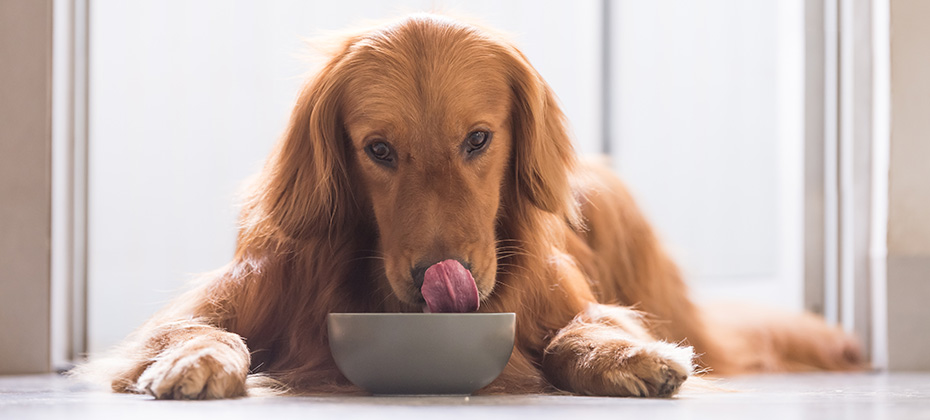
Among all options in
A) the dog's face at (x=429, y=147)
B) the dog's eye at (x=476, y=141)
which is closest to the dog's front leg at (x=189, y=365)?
the dog's face at (x=429, y=147)

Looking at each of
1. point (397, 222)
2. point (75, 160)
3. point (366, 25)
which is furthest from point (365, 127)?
point (75, 160)

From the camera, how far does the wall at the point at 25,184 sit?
2.44m

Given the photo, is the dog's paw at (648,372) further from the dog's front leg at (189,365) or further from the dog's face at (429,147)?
the dog's front leg at (189,365)

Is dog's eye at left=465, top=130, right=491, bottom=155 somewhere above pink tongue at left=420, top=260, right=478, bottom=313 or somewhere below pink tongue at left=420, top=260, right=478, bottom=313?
above

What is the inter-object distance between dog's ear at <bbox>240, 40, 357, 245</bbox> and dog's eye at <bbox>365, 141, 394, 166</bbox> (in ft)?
0.33

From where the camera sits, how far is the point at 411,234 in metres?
1.53

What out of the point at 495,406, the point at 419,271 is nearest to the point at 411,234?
the point at 419,271

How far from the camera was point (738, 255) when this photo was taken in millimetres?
3701

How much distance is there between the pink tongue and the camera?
4.75 ft

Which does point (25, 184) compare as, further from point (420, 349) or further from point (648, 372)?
point (648, 372)

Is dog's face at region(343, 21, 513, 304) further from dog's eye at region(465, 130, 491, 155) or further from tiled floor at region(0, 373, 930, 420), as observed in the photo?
tiled floor at region(0, 373, 930, 420)

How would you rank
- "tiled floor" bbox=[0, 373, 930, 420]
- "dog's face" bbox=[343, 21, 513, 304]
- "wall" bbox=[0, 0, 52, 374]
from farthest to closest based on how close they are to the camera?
"wall" bbox=[0, 0, 52, 374] → "dog's face" bbox=[343, 21, 513, 304] → "tiled floor" bbox=[0, 373, 930, 420]

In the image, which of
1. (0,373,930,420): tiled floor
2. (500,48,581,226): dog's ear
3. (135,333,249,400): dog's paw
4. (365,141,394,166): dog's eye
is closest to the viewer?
(0,373,930,420): tiled floor

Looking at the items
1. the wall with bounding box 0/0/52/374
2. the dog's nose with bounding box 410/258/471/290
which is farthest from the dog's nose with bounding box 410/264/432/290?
the wall with bounding box 0/0/52/374
